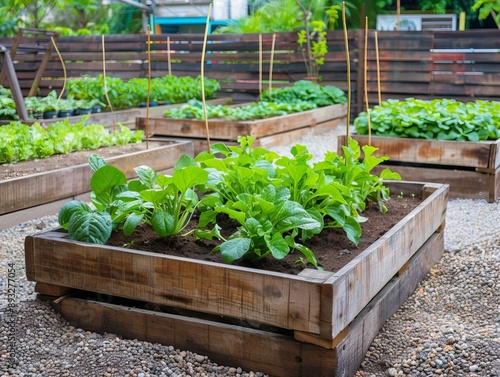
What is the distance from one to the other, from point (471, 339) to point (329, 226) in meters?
0.81

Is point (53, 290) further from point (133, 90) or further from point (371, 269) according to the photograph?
point (133, 90)

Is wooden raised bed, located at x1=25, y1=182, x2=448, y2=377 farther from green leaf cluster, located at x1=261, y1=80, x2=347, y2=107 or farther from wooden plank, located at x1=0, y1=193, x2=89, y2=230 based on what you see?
green leaf cluster, located at x1=261, y1=80, x2=347, y2=107

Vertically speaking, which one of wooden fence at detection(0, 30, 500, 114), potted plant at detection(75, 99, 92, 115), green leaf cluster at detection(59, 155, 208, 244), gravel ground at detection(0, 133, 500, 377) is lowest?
gravel ground at detection(0, 133, 500, 377)

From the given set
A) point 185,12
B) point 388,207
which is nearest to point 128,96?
point 388,207

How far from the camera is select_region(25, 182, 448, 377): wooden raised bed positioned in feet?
8.30

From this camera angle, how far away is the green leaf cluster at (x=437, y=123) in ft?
19.2

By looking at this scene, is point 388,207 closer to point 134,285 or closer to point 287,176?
point 287,176

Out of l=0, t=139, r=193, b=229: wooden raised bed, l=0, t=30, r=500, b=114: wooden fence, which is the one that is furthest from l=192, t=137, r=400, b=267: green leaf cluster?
l=0, t=30, r=500, b=114: wooden fence

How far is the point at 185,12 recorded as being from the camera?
21.4m

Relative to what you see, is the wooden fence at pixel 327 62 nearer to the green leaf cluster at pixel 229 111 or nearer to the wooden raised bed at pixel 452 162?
the green leaf cluster at pixel 229 111

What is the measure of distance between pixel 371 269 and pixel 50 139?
397 centimetres

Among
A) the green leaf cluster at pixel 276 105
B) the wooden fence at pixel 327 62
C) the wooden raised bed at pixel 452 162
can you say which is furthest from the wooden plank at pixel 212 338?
the wooden fence at pixel 327 62

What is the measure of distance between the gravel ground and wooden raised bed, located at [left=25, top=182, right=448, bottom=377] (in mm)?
61

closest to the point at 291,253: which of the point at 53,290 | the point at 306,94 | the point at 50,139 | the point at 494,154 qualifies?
the point at 53,290
